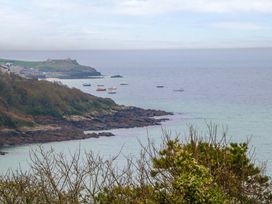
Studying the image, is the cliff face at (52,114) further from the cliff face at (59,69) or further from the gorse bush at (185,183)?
the cliff face at (59,69)

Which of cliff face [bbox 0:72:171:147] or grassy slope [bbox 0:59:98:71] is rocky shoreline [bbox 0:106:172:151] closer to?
cliff face [bbox 0:72:171:147]

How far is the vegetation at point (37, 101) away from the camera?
65375 millimetres

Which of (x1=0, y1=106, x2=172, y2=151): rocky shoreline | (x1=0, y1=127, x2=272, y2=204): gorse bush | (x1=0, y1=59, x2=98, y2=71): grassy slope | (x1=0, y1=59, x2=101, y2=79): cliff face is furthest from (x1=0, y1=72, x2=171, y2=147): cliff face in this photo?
(x1=0, y1=59, x2=98, y2=71): grassy slope

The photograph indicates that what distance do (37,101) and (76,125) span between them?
841cm

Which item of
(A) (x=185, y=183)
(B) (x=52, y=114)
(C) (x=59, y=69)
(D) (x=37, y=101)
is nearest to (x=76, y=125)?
(B) (x=52, y=114)

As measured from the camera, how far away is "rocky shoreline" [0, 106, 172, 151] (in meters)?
57.2

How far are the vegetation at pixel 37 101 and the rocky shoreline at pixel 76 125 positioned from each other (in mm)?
1724

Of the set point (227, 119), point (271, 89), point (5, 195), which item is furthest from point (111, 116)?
point (5, 195)

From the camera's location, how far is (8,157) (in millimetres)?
48656

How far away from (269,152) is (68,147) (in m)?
19.1

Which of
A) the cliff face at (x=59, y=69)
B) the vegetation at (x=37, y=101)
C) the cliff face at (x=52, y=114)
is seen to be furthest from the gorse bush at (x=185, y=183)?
the cliff face at (x=59, y=69)

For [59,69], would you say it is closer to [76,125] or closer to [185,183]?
[76,125]

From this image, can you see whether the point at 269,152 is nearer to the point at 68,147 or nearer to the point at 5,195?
the point at 68,147

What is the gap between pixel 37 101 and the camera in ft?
231
